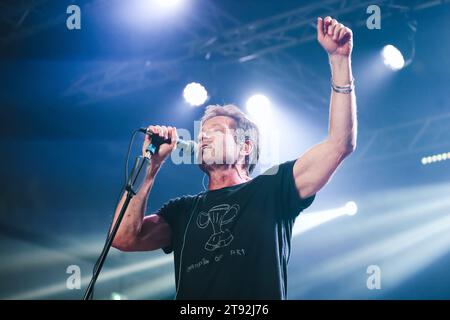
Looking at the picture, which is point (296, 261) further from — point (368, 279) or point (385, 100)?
point (385, 100)

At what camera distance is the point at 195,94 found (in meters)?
5.45

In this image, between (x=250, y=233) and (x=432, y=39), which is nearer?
(x=250, y=233)

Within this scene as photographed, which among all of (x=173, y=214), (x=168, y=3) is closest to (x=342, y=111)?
(x=173, y=214)

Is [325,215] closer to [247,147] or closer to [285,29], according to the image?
[285,29]

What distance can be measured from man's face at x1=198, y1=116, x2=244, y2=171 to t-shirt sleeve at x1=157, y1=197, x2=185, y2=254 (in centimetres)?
21

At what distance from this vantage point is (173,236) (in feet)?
7.13

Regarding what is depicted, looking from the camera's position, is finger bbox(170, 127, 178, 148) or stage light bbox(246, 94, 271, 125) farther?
stage light bbox(246, 94, 271, 125)

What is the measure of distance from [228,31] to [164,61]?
75cm

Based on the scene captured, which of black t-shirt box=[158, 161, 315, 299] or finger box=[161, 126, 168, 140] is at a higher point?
finger box=[161, 126, 168, 140]

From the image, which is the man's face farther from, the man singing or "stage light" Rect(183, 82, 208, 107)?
"stage light" Rect(183, 82, 208, 107)

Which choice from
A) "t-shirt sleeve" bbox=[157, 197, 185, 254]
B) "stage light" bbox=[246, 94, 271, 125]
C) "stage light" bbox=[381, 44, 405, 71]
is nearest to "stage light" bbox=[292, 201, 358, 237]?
"stage light" bbox=[246, 94, 271, 125]

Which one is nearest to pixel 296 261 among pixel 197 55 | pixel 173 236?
pixel 197 55

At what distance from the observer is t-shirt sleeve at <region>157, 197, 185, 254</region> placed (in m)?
2.17

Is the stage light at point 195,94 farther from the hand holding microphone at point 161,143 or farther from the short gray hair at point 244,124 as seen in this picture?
the hand holding microphone at point 161,143
